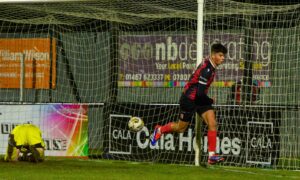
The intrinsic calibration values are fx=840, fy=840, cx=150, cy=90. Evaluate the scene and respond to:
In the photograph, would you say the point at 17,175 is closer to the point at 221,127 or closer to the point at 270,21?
the point at 221,127

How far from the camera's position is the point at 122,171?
1345 cm

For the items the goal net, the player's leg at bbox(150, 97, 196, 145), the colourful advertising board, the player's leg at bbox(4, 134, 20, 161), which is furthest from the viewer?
the colourful advertising board

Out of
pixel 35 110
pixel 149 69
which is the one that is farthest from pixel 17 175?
pixel 149 69

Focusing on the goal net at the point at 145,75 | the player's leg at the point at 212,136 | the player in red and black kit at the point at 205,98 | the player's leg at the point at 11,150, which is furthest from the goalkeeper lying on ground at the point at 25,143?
the player's leg at the point at 212,136

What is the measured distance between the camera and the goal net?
51.7 ft

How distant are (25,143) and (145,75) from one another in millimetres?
5363

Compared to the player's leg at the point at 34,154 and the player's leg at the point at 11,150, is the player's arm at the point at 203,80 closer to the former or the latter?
the player's leg at the point at 34,154

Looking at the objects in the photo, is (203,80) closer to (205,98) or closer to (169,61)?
(205,98)

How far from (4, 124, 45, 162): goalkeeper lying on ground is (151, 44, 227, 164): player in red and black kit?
2.60 metres

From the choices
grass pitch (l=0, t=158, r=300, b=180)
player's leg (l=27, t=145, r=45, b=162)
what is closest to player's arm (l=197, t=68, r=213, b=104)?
grass pitch (l=0, t=158, r=300, b=180)

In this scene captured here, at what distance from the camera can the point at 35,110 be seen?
17.2 meters

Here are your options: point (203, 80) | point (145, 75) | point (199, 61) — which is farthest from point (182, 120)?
point (145, 75)

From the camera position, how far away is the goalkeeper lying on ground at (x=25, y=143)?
15000 mm

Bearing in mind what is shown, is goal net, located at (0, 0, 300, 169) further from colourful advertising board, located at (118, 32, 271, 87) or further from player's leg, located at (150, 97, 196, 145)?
player's leg, located at (150, 97, 196, 145)
